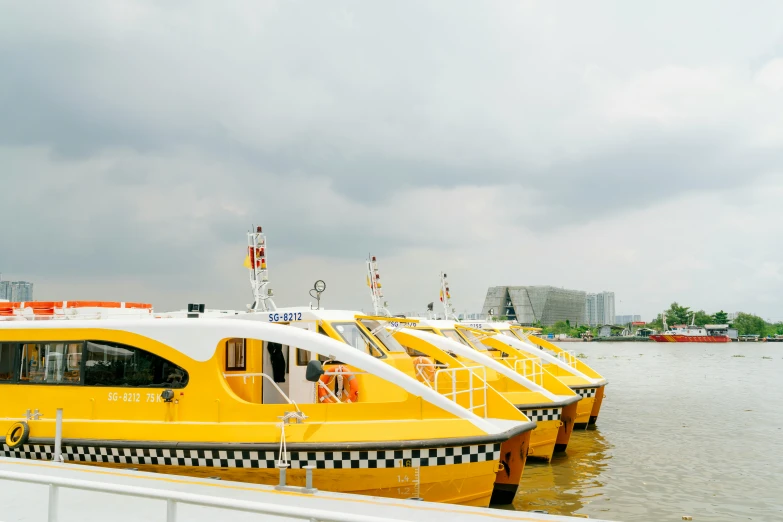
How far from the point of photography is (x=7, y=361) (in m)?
9.56

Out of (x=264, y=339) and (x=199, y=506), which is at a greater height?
(x=264, y=339)

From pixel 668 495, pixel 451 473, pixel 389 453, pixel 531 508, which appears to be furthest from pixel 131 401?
pixel 668 495

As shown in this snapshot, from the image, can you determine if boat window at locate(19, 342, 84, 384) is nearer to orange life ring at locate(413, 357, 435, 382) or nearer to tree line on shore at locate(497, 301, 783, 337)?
orange life ring at locate(413, 357, 435, 382)

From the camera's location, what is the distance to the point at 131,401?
331 inches

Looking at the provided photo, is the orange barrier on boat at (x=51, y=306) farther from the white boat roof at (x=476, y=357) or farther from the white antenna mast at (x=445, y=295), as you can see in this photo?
the white antenna mast at (x=445, y=295)

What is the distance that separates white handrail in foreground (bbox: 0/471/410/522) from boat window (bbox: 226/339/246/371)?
3702 millimetres

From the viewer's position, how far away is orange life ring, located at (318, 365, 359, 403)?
8.14 m

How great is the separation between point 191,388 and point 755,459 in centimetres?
1225

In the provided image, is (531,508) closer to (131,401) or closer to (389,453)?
(389,453)

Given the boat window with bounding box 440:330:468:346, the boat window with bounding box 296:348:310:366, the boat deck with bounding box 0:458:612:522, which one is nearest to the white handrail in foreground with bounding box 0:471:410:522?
the boat deck with bounding box 0:458:612:522

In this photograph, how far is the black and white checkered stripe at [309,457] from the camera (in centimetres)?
729

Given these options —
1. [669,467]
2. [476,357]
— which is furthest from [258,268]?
[669,467]

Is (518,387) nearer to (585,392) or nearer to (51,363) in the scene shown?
(585,392)

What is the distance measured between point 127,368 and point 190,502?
493cm
